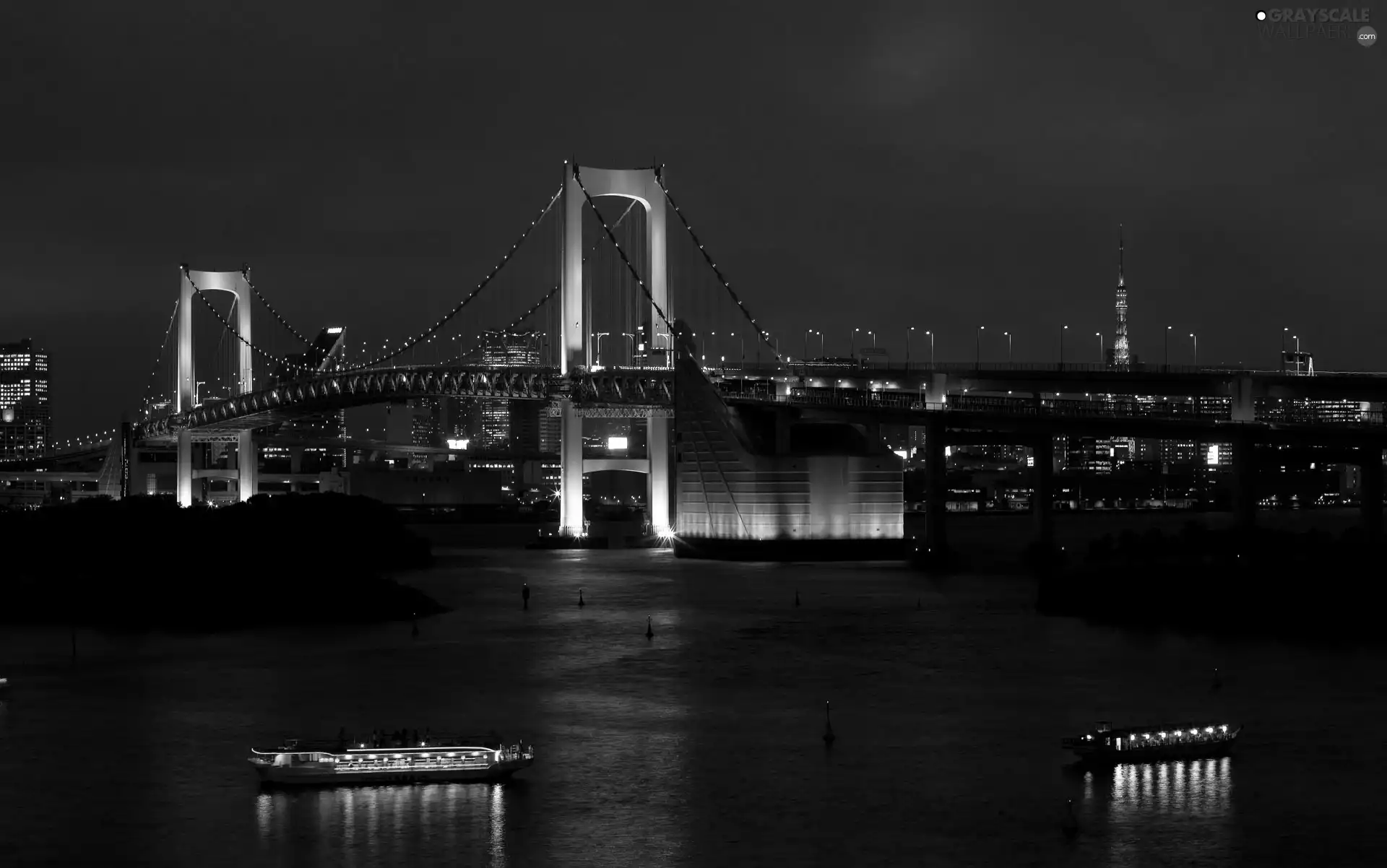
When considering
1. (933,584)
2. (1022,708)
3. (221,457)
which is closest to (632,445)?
(221,457)

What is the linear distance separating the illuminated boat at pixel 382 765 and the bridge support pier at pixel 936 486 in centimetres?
3445

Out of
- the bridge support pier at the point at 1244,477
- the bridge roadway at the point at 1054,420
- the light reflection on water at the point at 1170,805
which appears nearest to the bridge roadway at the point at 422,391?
the bridge roadway at the point at 1054,420

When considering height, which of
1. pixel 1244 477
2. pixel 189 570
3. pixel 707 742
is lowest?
pixel 707 742

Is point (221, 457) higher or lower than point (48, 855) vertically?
higher

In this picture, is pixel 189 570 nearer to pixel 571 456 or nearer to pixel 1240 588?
pixel 571 456

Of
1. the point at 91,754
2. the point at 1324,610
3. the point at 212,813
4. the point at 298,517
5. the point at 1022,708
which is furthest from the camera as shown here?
the point at 298,517

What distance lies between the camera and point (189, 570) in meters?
38.8

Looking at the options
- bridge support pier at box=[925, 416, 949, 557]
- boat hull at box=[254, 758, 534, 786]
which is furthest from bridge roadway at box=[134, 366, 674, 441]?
boat hull at box=[254, 758, 534, 786]

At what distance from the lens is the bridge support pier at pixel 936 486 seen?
A: 5247 centimetres

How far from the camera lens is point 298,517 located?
50.6m

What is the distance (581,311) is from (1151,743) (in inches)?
1569

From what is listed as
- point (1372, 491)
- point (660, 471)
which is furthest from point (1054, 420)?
point (660, 471)

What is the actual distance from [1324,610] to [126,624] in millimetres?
24160

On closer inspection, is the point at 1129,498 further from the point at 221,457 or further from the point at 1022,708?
the point at 1022,708
